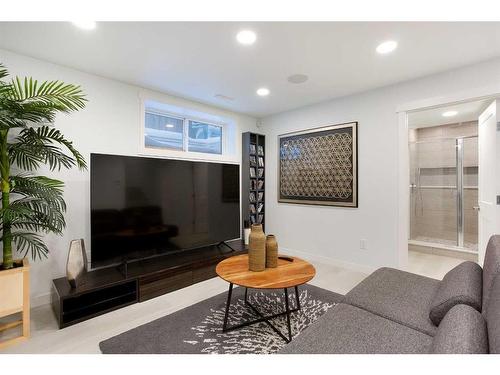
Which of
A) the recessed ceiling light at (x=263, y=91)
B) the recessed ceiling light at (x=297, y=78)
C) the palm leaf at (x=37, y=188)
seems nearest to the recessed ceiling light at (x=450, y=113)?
the recessed ceiling light at (x=297, y=78)

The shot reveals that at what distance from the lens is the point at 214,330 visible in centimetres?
196

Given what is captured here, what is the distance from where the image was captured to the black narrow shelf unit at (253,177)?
4160 mm

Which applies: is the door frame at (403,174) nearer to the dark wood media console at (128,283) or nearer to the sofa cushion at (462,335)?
the sofa cushion at (462,335)

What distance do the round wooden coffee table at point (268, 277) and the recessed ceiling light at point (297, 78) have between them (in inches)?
76.7

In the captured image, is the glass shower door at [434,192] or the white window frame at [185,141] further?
the glass shower door at [434,192]

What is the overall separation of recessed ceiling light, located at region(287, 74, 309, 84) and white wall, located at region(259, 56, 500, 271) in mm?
904

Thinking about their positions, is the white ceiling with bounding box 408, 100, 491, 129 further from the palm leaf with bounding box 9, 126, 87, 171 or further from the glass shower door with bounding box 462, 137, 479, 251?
the palm leaf with bounding box 9, 126, 87, 171

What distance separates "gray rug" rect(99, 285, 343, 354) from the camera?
5.73 ft

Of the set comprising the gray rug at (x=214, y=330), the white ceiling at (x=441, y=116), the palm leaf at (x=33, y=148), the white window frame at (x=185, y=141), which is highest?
the white ceiling at (x=441, y=116)

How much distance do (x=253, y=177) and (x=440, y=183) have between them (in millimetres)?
3299
